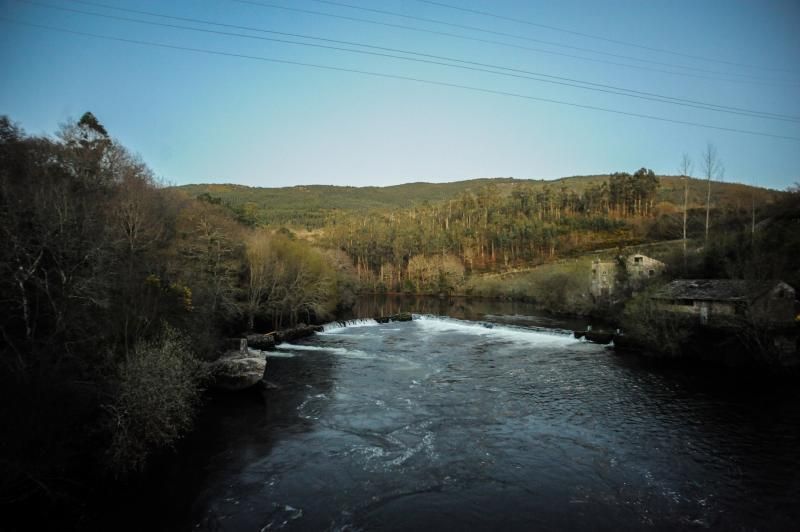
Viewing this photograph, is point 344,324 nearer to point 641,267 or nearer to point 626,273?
point 626,273

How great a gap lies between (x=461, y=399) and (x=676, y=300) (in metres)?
23.8

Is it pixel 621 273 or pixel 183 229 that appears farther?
pixel 621 273

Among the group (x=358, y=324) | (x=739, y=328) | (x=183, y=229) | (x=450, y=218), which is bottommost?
(x=358, y=324)

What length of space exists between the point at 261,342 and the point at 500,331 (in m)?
24.5

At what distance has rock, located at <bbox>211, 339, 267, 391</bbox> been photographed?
Result: 1041 inches

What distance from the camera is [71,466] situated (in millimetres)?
14859

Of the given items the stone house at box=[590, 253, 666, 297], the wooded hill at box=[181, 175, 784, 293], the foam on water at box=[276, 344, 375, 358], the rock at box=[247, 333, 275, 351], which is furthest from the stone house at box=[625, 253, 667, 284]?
the wooded hill at box=[181, 175, 784, 293]

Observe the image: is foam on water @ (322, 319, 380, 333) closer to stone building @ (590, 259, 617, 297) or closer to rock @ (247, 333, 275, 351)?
rock @ (247, 333, 275, 351)

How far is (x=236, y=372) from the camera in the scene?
26.6m

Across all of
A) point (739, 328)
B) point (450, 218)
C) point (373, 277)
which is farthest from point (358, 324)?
point (450, 218)

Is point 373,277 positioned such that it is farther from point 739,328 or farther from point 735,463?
point 735,463

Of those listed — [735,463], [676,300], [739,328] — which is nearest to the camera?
[735,463]

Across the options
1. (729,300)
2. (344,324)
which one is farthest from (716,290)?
(344,324)

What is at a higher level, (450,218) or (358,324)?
(450,218)
